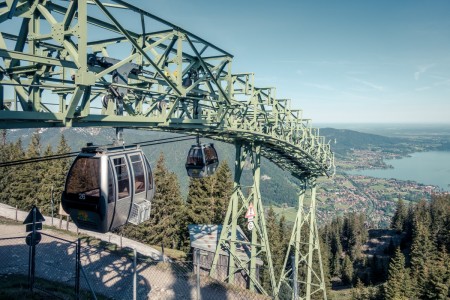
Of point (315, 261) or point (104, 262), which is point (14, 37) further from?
point (315, 261)

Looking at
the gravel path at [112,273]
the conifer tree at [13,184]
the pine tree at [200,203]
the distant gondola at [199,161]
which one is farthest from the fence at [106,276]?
the conifer tree at [13,184]

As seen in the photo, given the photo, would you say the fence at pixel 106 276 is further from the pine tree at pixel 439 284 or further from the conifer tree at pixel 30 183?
the pine tree at pixel 439 284

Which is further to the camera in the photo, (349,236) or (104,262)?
(349,236)

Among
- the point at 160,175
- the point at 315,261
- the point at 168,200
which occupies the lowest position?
the point at 315,261

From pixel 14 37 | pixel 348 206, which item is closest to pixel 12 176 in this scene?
pixel 14 37

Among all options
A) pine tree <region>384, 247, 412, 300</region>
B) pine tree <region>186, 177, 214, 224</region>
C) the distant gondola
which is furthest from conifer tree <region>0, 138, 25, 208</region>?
pine tree <region>384, 247, 412, 300</region>

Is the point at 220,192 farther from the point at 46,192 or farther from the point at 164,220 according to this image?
the point at 46,192

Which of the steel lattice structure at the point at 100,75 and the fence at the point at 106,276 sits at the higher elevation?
the steel lattice structure at the point at 100,75

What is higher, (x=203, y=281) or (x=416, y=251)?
(x=203, y=281)

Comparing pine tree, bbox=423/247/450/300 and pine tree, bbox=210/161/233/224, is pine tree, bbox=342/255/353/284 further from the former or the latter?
pine tree, bbox=210/161/233/224
